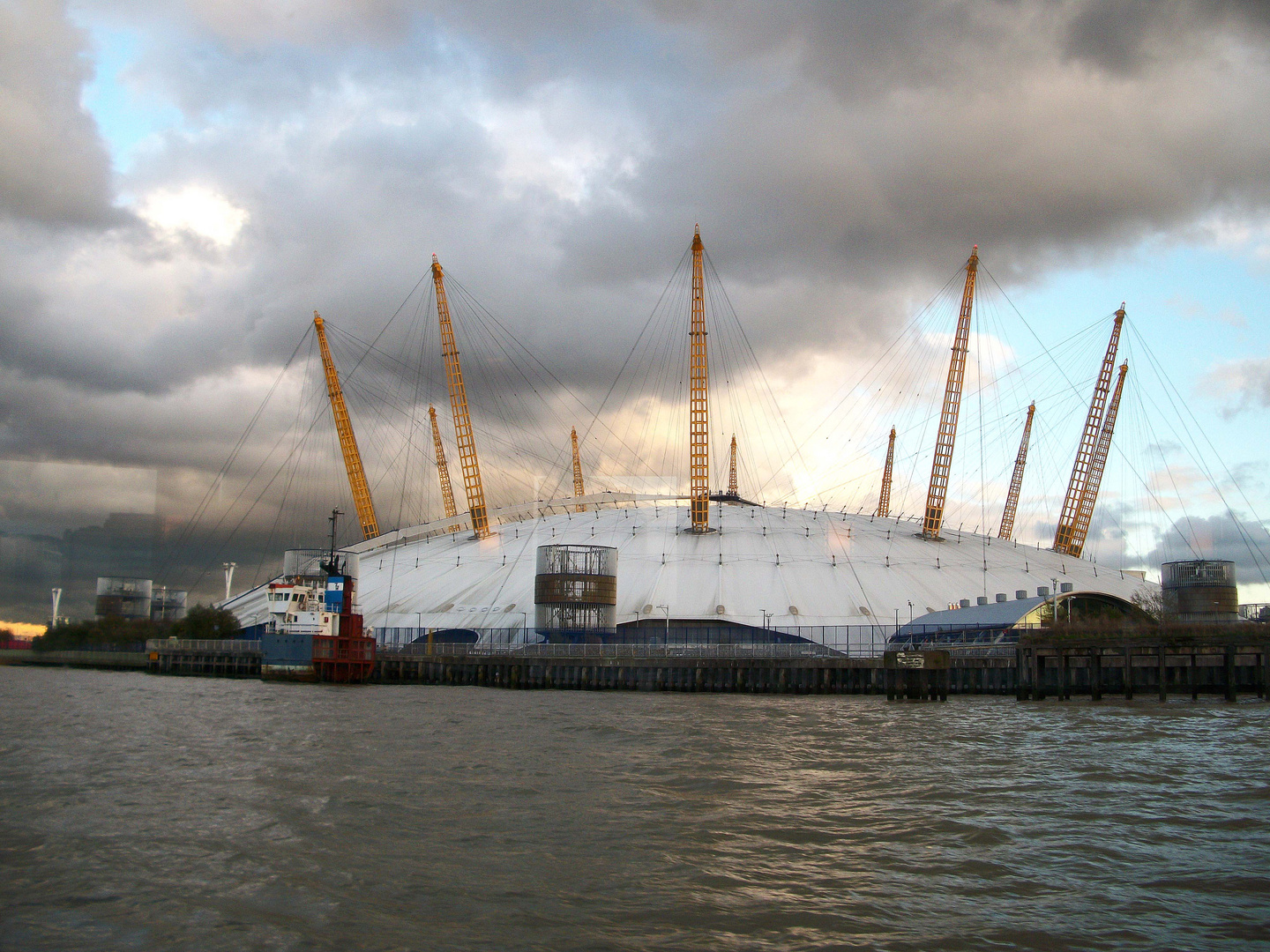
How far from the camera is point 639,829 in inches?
690

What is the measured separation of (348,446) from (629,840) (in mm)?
84775

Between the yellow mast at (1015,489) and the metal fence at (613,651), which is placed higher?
the yellow mast at (1015,489)

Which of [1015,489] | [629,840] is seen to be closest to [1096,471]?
[1015,489]

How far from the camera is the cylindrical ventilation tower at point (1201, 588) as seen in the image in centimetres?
7469

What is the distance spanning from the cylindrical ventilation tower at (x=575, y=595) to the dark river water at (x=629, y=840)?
3310 cm

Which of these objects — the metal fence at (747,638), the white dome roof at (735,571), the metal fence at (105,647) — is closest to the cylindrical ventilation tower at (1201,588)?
the white dome roof at (735,571)

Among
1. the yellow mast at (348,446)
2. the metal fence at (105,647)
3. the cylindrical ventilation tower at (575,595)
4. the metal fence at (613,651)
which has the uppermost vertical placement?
the yellow mast at (348,446)

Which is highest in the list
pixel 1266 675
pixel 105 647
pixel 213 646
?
pixel 1266 675

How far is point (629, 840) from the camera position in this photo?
16.8 metres

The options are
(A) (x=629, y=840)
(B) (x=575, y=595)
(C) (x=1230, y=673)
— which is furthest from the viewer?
(B) (x=575, y=595)

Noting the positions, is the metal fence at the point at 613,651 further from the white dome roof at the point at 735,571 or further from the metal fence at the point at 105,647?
the metal fence at the point at 105,647

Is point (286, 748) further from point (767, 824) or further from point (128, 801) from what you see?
point (767, 824)

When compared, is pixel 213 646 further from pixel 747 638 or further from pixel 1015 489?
pixel 1015 489

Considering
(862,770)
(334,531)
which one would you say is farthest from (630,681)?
(862,770)
